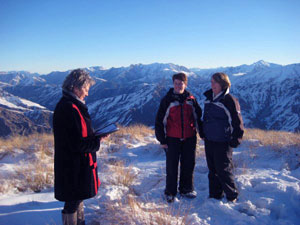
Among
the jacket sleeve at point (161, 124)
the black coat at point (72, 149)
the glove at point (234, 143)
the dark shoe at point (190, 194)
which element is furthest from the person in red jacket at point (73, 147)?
the glove at point (234, 143)

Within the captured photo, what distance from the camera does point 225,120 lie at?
3.61 m

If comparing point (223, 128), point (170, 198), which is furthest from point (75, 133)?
point (223, 128)

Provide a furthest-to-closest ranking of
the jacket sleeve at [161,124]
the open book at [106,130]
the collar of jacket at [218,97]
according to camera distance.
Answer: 1. the jacket sleeve at [161,124]
2. the collar of jacket at [218,97]
3. the open book at [106,130]

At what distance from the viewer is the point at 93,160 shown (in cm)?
271

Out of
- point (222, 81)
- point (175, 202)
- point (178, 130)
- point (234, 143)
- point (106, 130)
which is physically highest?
point (222, 81)

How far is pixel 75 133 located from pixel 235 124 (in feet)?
8.26

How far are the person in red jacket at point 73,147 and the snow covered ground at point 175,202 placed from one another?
57 cm

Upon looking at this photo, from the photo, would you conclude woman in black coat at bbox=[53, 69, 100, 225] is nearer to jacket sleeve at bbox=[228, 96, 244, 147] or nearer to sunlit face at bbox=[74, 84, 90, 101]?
sunlit face at bbox=[74, 84, 90, 101]

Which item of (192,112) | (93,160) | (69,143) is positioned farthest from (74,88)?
(192,112)

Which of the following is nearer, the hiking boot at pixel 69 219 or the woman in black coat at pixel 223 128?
the hiking boot at pixel 69 219

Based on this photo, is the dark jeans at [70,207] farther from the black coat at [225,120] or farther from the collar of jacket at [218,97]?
the collar of jacket at [218,97]

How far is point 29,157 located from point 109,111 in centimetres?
17737

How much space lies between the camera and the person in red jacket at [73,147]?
244 centimetres

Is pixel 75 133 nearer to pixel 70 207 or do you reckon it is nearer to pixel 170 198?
pixel 70 207
